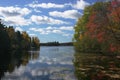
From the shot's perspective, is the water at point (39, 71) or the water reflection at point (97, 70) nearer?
the water reflection at point (97, 70)

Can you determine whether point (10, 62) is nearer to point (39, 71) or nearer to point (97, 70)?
point (39, 71)

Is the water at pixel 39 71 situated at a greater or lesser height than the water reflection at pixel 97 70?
lesser

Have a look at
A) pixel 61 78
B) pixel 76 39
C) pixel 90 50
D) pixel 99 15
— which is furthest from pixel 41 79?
pixel 76 39

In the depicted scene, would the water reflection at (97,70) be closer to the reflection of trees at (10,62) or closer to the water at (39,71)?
the water at (39,71)

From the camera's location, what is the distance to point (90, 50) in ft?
274

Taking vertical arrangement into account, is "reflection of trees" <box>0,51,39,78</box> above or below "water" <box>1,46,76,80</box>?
above

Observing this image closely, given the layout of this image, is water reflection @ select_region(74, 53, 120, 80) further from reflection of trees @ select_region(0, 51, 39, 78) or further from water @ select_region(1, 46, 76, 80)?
reflection of trees @ select_region(0, 51, 39, 78)

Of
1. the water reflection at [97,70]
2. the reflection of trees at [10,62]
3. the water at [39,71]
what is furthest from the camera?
the reflection of trees at [10,62]

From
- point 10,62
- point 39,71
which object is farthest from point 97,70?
point 10,62

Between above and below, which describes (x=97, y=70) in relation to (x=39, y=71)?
above

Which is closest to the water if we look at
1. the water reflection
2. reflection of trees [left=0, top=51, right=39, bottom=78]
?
reflection of trees [left=0, top=51, right=39, bottom=78]

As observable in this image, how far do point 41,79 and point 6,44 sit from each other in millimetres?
61330

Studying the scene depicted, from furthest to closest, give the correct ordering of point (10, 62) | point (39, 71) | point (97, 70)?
point (10, 62)
point (39, 71)
point (97, 70)

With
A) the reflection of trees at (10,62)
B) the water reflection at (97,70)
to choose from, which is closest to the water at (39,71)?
the reflection of trees at (10,62)
